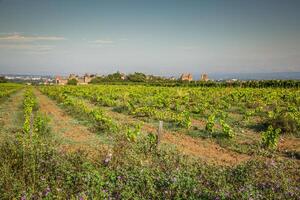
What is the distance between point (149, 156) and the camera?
817 centimetres

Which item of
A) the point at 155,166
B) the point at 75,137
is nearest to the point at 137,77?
the point at 75,137

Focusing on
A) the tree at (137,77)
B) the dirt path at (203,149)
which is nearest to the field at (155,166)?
the dirt path at (203,149)

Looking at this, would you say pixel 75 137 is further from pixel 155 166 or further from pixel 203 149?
pixel 155 166

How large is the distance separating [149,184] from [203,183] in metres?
1.27

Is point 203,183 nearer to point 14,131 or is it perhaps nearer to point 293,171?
point 293,171

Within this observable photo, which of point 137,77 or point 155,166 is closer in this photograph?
point 155,166

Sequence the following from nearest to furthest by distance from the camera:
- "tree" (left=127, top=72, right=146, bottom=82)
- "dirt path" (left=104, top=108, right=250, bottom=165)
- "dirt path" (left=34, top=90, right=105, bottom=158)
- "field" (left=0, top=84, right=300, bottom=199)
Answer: "field" (left=0, top=84, right=300, bottom=199), "dirt path" (left=104, top=108, right=250, bottom=165), "dirt path" (left=34, top=90, right=105, bottom=158), "tree" (left=127, top=72, right=146, bottom=82)

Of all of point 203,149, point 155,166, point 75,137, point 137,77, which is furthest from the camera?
A: point 137,77

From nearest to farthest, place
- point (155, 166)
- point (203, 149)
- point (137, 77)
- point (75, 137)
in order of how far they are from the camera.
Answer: point (155, 166)
point (203, 149)
point (75, 137)
point (137, 77)

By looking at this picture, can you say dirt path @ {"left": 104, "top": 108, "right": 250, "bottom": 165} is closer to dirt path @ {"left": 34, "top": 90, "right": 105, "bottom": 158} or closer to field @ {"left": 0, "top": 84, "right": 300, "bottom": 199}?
field @ {"left": 0, "top": 84, "right": 300, "bottom": 199}

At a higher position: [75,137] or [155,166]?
[155,166]

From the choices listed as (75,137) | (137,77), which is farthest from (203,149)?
(137,77)

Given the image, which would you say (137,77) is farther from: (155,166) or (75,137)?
(155,166)

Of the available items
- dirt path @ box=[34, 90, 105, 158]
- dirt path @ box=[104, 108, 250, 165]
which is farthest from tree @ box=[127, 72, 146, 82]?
dirt path @ box=[104, 108, 250, 165]
